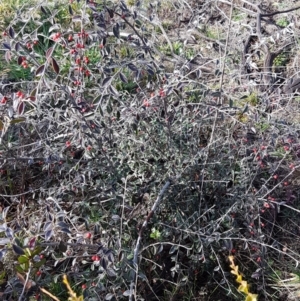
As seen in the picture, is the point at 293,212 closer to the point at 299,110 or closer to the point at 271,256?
the point at 271,256

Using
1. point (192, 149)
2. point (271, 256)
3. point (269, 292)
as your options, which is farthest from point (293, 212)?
point (192, 149)

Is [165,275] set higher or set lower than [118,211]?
lower

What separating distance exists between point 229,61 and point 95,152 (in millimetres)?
1624

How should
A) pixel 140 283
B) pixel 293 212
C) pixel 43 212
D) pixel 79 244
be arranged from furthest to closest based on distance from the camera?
pixel 293 212
pixel 43 212
pixel 140 283
pixel 79 244

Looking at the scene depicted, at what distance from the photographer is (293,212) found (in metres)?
2.99

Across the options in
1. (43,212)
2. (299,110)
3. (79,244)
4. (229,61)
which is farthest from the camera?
(229,61)

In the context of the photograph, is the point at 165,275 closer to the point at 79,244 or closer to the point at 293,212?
the point at 79,244

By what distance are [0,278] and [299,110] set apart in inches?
84.1

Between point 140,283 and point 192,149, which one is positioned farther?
point 192,149

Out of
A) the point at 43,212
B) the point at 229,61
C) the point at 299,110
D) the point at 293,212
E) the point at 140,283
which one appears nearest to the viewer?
the point at 140,283

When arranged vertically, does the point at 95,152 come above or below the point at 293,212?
above

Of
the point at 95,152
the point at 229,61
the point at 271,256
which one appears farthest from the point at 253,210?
the point at 229,61

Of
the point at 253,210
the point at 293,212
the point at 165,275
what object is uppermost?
the point at 253,210

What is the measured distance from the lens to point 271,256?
9.21ft
